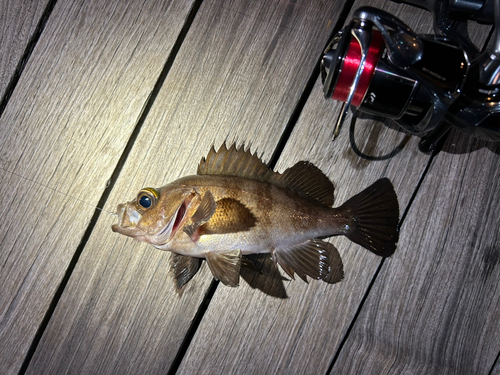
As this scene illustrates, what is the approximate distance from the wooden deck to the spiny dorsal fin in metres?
0.09

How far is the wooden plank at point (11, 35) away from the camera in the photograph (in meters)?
1.66

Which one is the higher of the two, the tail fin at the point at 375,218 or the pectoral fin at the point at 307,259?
the tail fin at the point at 375,218

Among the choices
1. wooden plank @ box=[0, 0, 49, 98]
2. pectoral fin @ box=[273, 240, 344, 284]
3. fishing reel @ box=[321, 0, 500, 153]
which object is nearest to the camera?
fishing reel @ box=[321, 0, 500, 153]

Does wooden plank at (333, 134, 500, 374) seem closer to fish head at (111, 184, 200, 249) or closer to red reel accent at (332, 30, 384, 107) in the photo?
red reel accent at (332, 30, 384, 107)

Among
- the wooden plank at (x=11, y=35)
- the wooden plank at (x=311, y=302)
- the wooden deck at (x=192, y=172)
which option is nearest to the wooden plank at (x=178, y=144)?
the wooden deck at (x=192, y=172)

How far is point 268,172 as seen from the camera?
1.43 meters

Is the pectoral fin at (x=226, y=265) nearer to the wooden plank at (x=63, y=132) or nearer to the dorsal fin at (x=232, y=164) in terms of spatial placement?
the dorsal fin at (x=232, y=164)

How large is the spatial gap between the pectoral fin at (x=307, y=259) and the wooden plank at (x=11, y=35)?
4.93 feet

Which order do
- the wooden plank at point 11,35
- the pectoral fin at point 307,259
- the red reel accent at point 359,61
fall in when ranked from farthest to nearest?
the wooden plank at point 11,35, the pectoral fin at point 307,259, the red reel accent at point 359,61

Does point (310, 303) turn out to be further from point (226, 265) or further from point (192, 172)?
point (192, 172)

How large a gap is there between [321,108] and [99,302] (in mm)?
1326

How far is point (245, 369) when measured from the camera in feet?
5.05

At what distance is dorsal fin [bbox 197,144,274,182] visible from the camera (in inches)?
54.9

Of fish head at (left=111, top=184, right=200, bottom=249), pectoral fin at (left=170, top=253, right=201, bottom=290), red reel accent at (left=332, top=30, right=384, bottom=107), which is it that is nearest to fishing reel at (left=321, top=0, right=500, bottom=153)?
red reel accent at (left=332, top=30, right=384, bottom=107)
